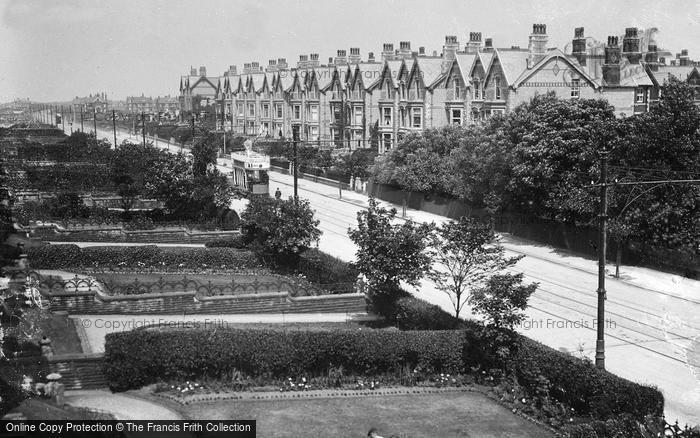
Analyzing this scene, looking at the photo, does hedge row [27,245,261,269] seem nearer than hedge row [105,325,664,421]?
No

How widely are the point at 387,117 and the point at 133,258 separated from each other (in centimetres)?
5286

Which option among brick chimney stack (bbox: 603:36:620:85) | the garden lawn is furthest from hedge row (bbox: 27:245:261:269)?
brick chimney stack (bbox: 603:36:620:85)

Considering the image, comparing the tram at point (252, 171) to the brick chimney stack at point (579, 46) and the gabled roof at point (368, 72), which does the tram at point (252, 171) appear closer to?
the brick chimney stack at point (579, 46)

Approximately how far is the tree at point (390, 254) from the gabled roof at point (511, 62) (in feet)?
126

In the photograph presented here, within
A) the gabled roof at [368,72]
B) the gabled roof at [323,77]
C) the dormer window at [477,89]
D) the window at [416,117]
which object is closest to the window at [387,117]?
the window at [416,117]

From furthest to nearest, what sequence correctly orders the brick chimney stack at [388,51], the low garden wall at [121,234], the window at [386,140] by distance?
the brick chimney stack at [388,51]
the window at [386,140]
the low garden wall at [121,234]

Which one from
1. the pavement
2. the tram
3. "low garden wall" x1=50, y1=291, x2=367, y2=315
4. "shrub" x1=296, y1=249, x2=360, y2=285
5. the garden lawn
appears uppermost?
the tram

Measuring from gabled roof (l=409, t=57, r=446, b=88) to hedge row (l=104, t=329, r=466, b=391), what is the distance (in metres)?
57.9

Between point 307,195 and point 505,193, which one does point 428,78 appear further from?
point 505,193

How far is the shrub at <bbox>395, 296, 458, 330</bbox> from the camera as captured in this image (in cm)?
2627

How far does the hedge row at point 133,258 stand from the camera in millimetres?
36469

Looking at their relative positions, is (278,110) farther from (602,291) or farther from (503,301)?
(602,291)

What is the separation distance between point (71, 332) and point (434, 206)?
34743 millimetres

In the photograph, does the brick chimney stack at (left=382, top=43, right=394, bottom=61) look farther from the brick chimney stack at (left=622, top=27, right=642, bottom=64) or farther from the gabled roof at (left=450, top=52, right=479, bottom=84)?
the brick chimney stack at (left=622, top=27, right=642, bottom=64)
